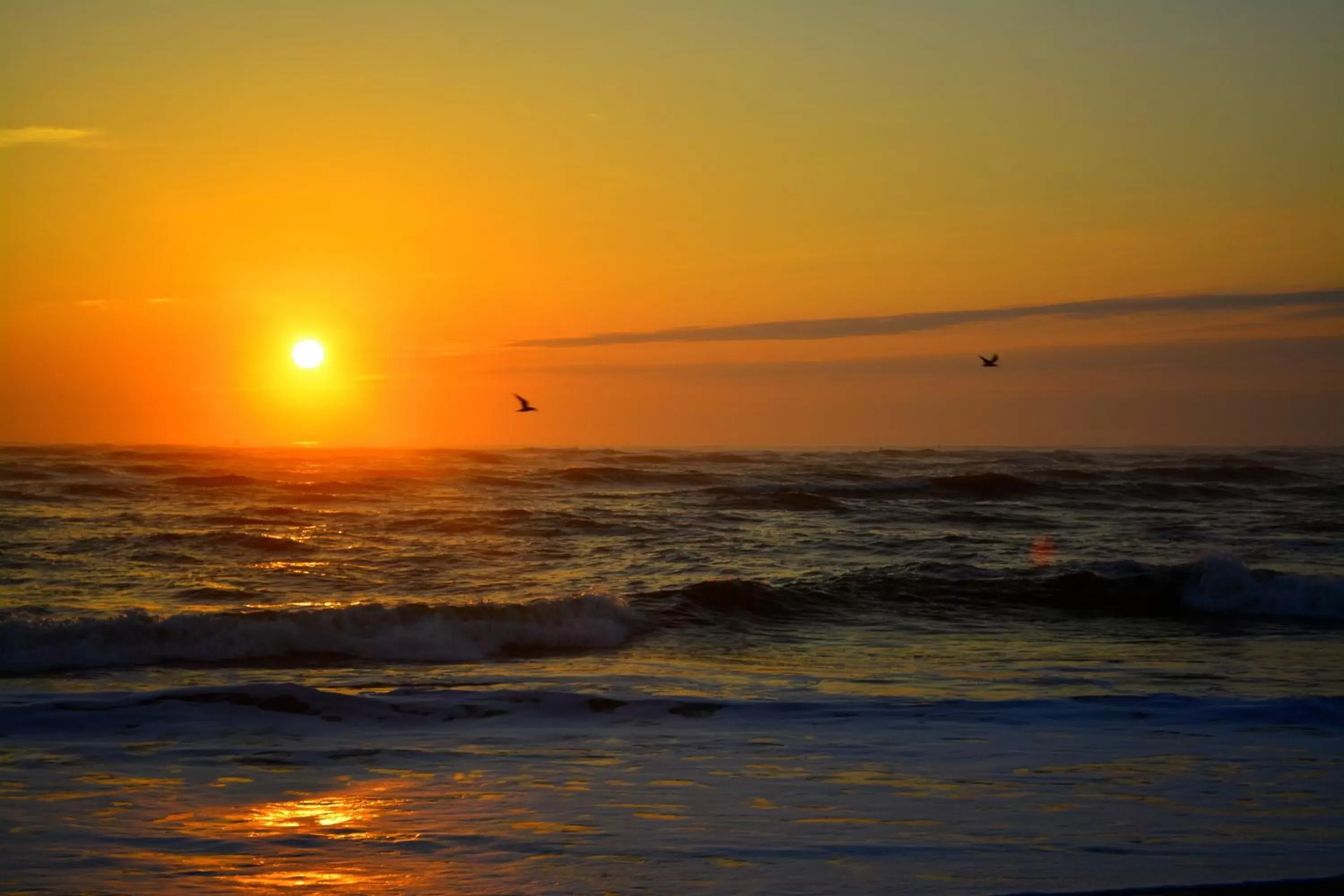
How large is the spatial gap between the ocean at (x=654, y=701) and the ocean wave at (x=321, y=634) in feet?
0.14

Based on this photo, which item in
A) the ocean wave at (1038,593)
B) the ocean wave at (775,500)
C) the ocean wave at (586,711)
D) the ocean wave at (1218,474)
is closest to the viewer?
the ocean wave at (586,711)

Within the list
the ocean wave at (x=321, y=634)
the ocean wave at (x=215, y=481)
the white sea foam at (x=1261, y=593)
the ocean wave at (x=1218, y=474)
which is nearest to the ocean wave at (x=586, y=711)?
the ocean wave at (x=321, y=634)

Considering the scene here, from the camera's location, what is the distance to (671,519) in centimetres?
2747

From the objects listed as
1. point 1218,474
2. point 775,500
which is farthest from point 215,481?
point 1218,474

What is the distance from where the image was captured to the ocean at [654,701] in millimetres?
6852

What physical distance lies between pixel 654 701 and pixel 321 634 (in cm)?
507

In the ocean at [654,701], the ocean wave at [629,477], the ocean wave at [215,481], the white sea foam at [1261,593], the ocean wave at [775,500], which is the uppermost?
the ocean wave at [215,481]

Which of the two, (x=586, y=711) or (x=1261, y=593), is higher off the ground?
(x=586, y=711)

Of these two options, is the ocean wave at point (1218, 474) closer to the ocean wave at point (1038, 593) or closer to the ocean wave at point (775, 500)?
the ocean wave at point (775, 500)

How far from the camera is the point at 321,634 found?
47.2 ft

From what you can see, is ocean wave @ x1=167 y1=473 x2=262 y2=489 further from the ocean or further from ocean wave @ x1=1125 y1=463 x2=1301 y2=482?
ocean wave @ x1=1125 y1=463 x2=1301 y2=482

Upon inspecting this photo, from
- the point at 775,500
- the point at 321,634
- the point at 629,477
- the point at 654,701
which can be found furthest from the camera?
the point at 629,477

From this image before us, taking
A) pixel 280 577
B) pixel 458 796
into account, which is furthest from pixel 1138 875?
pixel 280 577

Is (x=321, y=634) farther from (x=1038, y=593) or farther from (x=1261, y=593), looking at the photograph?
(x=1261, y=593)
